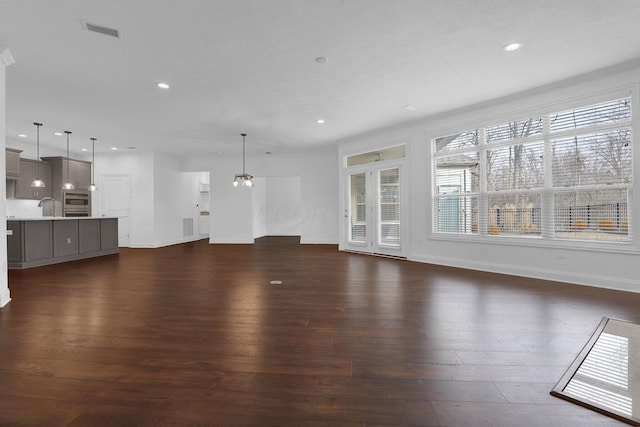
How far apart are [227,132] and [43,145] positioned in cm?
539

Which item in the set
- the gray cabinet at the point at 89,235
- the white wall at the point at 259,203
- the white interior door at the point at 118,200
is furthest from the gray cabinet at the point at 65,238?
the white wall at the point at 259,203

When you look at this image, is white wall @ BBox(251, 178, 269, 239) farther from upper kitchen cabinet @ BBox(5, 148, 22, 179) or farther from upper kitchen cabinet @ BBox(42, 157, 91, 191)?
upper kitchen cabinet @ BBox(5, 148, 22, 179)

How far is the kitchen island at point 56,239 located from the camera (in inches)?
214

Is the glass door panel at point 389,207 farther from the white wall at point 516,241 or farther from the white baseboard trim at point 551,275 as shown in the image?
the white baseboard trim at point 551,275

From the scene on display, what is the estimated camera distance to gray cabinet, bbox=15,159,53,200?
7.12m

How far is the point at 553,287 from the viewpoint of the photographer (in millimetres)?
3969

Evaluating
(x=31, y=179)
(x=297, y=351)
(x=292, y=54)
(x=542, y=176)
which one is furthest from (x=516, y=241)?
(x=31, y=179)

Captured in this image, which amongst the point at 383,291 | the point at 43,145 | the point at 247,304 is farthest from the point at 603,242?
the point at 43,145

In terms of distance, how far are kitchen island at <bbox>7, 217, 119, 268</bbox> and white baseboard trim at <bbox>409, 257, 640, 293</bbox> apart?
741 cm

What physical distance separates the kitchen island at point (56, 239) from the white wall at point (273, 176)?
3113mm

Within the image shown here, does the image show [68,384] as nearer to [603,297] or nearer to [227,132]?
[603,297]

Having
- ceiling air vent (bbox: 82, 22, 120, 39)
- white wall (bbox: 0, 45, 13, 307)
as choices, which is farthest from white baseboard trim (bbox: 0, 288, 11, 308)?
ceiling air vent (bbox: 82, 22, 120, 39)

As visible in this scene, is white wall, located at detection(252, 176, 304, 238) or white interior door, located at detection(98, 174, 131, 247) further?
white wall, located at detection(252, 176, 304, 238)

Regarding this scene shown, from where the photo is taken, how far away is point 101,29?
2850 millimetres
